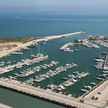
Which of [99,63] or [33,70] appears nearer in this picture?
[33,70]

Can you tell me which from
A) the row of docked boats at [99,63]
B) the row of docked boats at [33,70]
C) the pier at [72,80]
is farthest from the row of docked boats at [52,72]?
the row of docked boats at [99,63]

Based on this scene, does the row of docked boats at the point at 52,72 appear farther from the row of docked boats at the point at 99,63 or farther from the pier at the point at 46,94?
the row of docked boats at the point at 99,63

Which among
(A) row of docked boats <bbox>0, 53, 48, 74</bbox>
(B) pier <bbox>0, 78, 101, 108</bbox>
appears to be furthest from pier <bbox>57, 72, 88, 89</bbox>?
(A) row of docked boats <bbox>0, 53, 48, 74</bbox>

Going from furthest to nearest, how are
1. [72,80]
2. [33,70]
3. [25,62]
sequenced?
1. [25,62]
2. [33,70]
3. [72,80]

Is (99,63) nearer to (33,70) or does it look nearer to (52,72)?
(52,72)

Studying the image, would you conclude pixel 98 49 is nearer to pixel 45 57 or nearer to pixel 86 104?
pixel 45 57

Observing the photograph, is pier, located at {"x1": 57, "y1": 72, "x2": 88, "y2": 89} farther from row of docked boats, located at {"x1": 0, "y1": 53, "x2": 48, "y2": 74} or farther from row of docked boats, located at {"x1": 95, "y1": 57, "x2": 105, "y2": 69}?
row of docked boats, located at {"x1": 0, "y1": 53, "x2": 48, "y2": 74}

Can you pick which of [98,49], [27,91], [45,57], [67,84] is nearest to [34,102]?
[27,91]

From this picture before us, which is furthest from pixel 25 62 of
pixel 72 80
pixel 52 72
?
pixel 72 80

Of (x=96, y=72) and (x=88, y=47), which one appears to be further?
(x=88, y=47)
